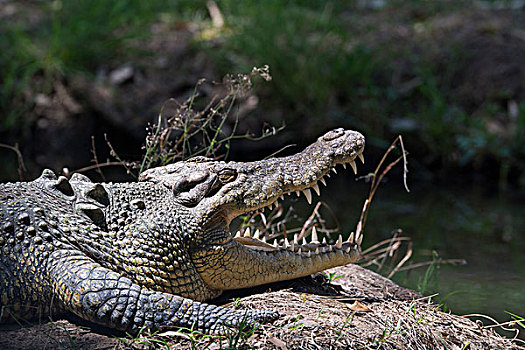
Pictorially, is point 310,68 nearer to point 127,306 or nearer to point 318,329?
point 318,329

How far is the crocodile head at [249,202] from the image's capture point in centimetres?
324

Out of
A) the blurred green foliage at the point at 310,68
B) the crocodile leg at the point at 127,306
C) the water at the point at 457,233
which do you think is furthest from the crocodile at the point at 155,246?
the blurred green foliage at the point at 310,68

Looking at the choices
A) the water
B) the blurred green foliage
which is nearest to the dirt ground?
the water

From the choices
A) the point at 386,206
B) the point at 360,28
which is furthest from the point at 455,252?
the point at 360,28

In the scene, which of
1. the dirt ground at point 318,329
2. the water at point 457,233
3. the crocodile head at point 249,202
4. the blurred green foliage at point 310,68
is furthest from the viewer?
the blurred green foliage at point 310,68

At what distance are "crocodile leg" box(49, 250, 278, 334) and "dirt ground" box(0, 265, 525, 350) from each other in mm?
64

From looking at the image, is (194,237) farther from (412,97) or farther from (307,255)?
(412,97)

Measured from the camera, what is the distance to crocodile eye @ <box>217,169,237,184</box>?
3.30 meters

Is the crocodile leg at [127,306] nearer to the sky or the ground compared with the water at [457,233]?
nearer to the sky

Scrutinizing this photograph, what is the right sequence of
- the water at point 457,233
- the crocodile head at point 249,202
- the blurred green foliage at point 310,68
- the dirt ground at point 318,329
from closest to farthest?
1. the dirt ground at point 318,329
2. the crocodile head at point 249,202
3. the water at point 457,233
4. the blurred green foliage at point 310,68

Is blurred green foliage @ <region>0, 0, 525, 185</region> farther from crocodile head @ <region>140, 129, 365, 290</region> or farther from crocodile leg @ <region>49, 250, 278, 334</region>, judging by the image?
crocodile leg @ <region>49, 250, 278, 334</region>

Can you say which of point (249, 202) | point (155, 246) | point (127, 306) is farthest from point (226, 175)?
point (127, 306)

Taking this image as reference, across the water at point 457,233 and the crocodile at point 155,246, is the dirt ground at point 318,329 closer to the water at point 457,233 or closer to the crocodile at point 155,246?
the crocodile at point 155,246

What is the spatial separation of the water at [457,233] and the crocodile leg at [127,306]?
2.11 meters
